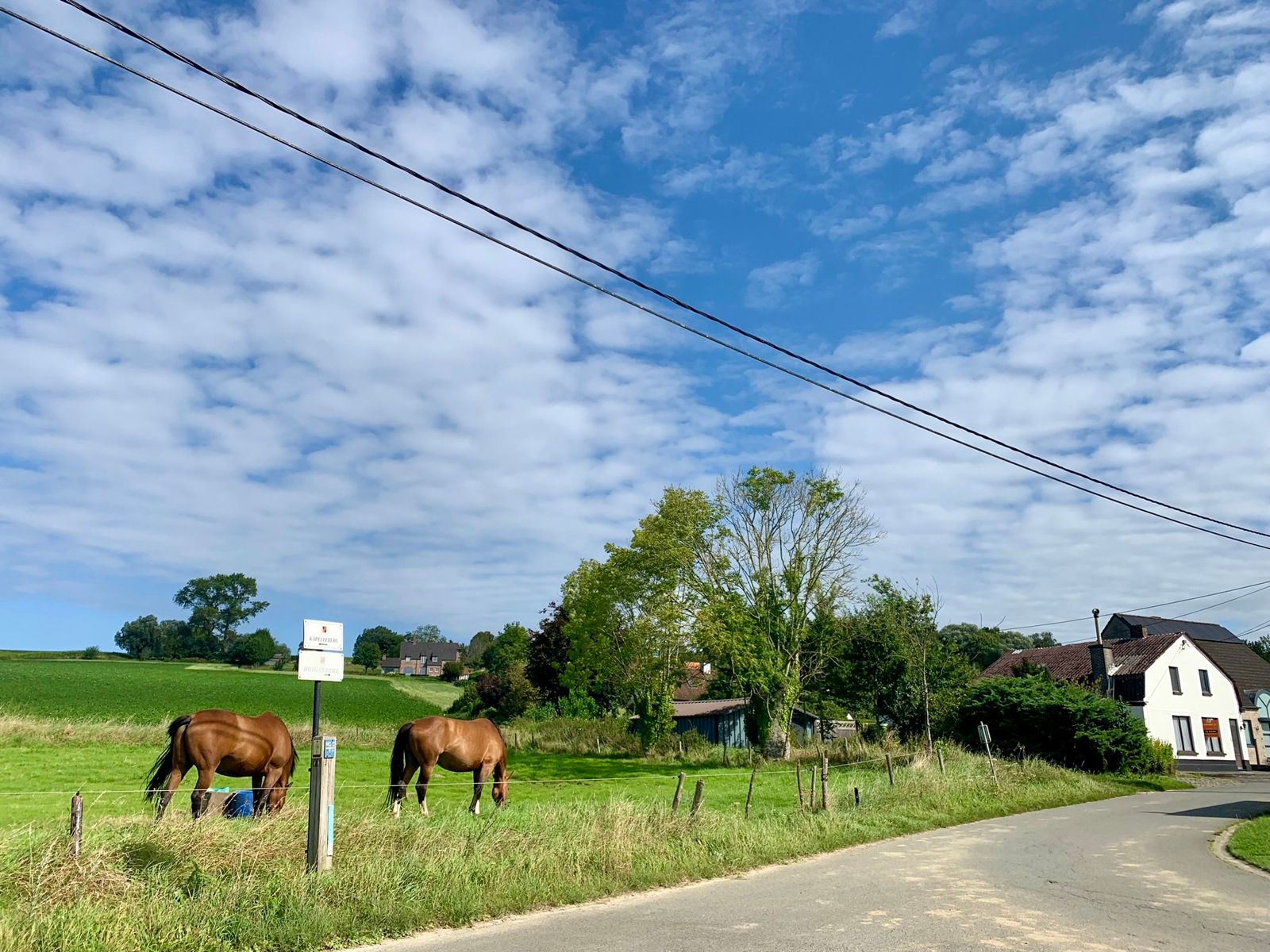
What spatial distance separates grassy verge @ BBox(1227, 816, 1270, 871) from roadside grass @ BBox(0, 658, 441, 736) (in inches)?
1395

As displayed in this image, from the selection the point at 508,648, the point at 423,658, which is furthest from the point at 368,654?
the point at 508,648

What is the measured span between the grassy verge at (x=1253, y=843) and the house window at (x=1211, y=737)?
1299 inches

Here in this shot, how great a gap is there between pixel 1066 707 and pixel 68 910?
114ft

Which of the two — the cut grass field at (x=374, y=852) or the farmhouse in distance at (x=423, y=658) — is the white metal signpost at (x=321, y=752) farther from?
the farmhouse in distance at (x=423, y=658)

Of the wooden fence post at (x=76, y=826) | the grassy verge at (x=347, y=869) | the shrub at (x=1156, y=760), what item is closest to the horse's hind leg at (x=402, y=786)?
the grassy verge at (x=347, y=869)

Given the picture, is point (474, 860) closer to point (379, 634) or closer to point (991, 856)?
point (991, 856)

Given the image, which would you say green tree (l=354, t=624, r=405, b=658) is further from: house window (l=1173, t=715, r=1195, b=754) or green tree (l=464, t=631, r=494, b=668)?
house window (l=1173, t=715, r=1195, b=754)

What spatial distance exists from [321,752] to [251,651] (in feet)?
404

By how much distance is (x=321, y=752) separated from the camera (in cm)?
1034

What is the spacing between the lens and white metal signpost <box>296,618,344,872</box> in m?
9.91

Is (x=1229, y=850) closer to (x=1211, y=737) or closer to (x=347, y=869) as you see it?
(x=347, y=869)

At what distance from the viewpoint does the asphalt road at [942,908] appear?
28.7ft

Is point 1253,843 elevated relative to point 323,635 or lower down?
lower down

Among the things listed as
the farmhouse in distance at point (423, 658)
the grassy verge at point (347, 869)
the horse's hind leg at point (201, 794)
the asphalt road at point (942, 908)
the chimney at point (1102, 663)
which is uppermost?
the farmhouse in distance at point (423, 658)
